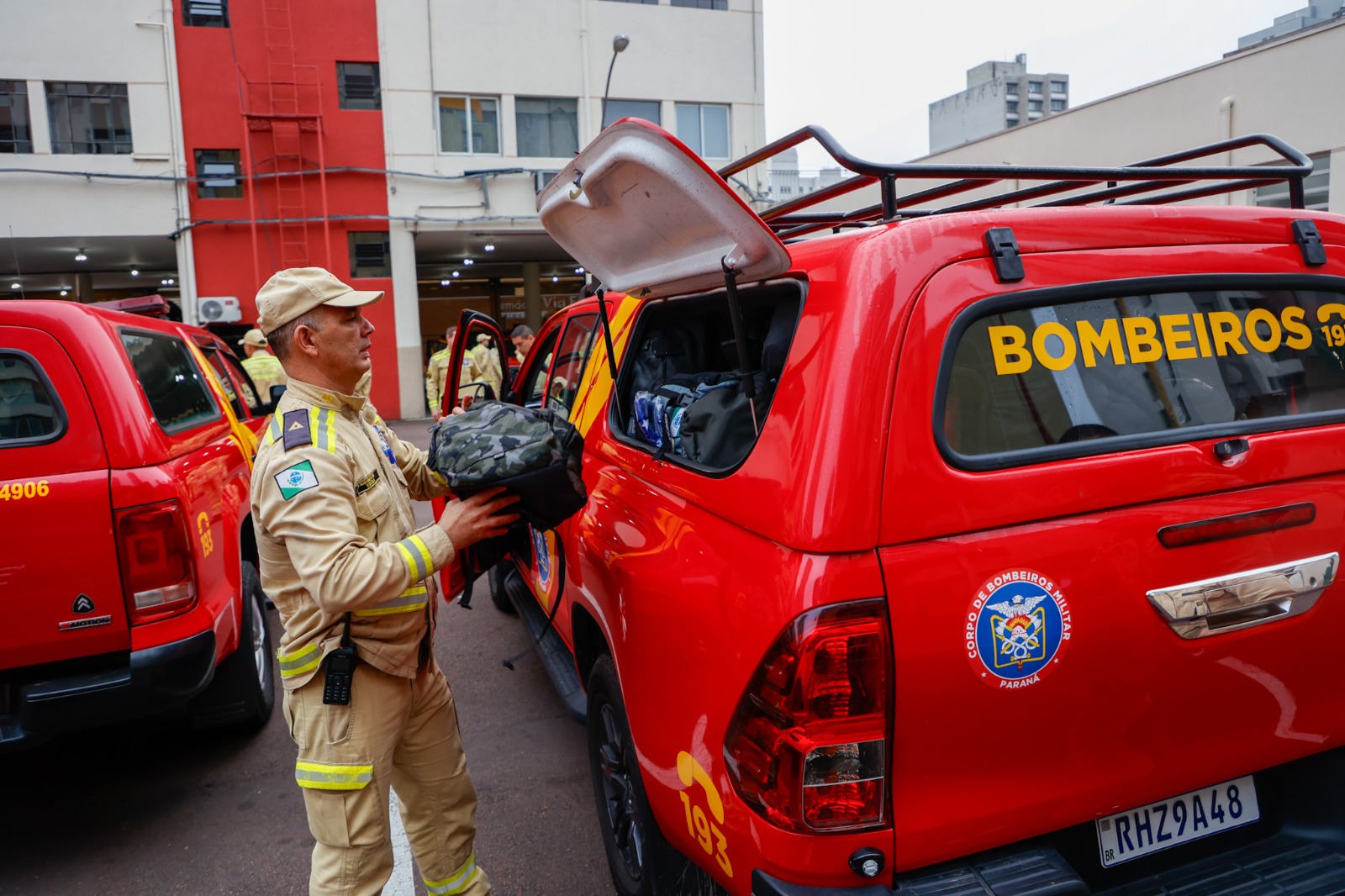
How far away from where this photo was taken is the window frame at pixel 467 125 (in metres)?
19.1

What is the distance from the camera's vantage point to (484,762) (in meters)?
3.69

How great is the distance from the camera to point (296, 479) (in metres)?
1.98

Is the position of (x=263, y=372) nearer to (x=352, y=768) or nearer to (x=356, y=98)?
(x=352, y=768)

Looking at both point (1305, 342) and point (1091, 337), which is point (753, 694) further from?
point (1305, 342)

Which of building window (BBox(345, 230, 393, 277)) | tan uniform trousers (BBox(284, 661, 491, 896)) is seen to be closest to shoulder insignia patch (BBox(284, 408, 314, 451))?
tan uniform trousers (BBox(284, 661, 491, 896))

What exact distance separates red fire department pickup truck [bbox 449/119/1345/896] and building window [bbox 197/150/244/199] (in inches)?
751

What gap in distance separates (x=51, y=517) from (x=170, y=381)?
112cm

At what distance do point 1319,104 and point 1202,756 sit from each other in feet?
52.7

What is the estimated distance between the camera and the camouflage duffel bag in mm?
2168

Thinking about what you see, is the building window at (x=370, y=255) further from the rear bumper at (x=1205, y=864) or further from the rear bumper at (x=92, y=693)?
the rear bumper at (x=1205, y=864)

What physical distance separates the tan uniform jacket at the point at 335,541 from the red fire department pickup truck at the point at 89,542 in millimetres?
1137

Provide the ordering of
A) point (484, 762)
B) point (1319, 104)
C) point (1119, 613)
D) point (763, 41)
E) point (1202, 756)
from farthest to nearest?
1. point (763, 41)
2. point (1319, 104)
3. point (484, 762)
4. point (1202, 756)
5. point (1119, 613)

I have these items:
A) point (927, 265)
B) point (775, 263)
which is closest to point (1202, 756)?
point (927, 265)

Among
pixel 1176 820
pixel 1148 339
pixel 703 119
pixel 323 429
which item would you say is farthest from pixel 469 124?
pixel 1176 820
